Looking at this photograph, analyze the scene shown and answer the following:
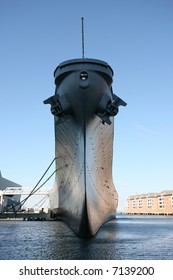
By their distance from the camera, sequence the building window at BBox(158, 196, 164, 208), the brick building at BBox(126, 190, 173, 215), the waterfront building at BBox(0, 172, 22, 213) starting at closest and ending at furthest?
1. the waterfront building at BBox(0, 172, 22, 213)
2. the brick building at BBox(126, 190, 173, 215)
3. the building window at BBox(158, 196, 164, 208)

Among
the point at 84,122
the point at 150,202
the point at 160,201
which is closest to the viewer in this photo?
the point at 84,122

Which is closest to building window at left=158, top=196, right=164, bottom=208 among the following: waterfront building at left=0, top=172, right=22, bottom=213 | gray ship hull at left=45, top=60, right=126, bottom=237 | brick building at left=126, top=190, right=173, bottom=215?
brick building at left=126, top=190, right=173, bottom=215

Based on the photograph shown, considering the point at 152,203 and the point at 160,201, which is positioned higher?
the point at 160,201

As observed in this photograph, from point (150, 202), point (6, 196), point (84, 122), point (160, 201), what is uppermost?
point (84, 122)

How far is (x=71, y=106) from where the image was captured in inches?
704

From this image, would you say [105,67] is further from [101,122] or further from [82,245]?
[82,245]

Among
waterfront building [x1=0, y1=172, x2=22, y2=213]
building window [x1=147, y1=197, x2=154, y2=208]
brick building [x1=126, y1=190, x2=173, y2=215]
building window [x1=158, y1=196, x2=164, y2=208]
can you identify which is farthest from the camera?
building window [x1=147, y1=197, x2=154, y2=208]

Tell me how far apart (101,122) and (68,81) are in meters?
3.86

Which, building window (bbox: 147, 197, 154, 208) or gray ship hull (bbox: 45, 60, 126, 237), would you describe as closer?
gray ship hull (bbox: 45, 60, 126, 237)

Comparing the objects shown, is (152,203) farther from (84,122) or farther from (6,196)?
(84,122)

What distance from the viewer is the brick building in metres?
110

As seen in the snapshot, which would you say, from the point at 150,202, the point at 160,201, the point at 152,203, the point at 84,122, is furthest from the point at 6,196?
the point at 150,202

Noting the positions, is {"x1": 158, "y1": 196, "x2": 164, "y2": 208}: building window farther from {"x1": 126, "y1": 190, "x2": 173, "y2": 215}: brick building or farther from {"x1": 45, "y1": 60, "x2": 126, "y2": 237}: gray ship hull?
{"x1": 45, "y1": 60, "x2": 126, "y2": 237}: gray ship hull

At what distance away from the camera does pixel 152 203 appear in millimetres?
123500
